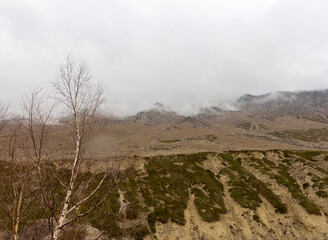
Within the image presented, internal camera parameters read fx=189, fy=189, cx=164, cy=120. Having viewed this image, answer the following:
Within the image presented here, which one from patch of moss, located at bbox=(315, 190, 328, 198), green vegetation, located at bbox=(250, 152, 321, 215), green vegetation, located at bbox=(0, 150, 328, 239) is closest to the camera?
green vegetation, located at bbox=(0, 150, 328, 239)

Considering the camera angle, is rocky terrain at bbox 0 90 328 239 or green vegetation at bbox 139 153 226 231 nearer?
rocky terrain at bbox 0 90 328 239

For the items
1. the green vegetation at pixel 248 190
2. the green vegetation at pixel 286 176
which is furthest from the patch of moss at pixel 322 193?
the green vegetation at pixel 248 190

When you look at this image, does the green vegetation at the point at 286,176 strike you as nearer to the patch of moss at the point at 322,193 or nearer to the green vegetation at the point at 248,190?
the patch of moss at the point at 322,193

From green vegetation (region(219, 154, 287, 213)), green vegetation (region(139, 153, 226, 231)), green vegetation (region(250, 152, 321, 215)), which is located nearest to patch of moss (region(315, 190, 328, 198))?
green vegetation (region(250, 152, 321, 215))

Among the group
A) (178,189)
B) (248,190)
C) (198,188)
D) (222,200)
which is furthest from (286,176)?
(178,189)

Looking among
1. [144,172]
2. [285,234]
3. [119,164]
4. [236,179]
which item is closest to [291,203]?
[285,234]

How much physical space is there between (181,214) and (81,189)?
5359cm

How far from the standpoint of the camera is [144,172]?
3088 inches

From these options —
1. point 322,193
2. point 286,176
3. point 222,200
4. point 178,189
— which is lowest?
point 222,200

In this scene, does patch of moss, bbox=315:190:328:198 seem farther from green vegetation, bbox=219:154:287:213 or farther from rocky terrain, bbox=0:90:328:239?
green vegetation, bbox=219:154:287:213

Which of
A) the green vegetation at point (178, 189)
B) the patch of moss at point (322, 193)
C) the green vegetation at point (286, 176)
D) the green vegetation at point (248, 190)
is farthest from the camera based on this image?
the green vegetation at point (248, 190)

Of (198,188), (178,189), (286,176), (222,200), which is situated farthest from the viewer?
(286,176)

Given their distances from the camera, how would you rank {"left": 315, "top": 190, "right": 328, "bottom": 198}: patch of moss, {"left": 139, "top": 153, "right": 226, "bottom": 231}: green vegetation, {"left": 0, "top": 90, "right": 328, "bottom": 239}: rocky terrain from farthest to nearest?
{"left": 315, "top": 190, "right": 328, "bottom": 198}: patch of moss → {"left": 139, "top": 153, "right": 226, "bottom": 231}: green vegetation → {"left": 0, "top": 90, "right": 328, "bottom": 239}: rocky terrain

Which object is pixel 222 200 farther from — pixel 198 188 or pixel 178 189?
pixel 178 189
